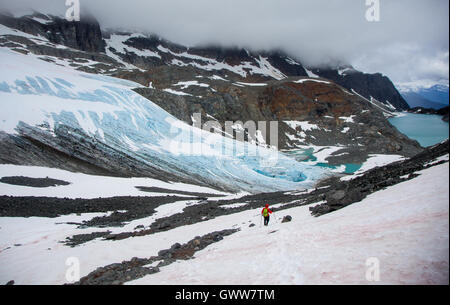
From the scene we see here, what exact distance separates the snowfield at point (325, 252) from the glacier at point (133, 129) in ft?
100.0

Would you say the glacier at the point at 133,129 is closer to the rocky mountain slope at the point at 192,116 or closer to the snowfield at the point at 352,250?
the rocky mountain slope at the point at 192,116

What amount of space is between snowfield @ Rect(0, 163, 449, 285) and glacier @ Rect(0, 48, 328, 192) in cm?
3047

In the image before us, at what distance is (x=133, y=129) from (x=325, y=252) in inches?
1797

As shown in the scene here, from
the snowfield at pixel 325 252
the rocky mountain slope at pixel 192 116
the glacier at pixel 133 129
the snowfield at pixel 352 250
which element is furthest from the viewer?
the glacier at pixel 133 129

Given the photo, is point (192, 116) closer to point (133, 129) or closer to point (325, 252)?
point (133, 129)

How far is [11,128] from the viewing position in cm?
3506

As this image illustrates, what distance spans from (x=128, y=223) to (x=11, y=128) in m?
25.1

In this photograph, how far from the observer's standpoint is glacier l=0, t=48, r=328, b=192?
4066 cm

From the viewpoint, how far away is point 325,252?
25.3 feet

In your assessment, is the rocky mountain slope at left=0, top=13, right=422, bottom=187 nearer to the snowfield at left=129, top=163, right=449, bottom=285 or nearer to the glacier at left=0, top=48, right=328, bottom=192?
the glacier at left=0, top=48, right=328, bottom=192

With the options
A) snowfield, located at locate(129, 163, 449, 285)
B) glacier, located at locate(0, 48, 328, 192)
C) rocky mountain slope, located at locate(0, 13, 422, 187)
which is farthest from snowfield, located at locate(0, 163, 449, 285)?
glacier, located at locate(0, 48, 328, 192)

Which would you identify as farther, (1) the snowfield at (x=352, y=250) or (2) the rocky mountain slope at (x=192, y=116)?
(2) the rocky mountain slope at (x=192, y=116)

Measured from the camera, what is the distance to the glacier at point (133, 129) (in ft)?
133

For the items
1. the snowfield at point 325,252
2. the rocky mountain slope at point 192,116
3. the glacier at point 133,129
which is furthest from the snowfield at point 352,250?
the glacier at point 133,129
